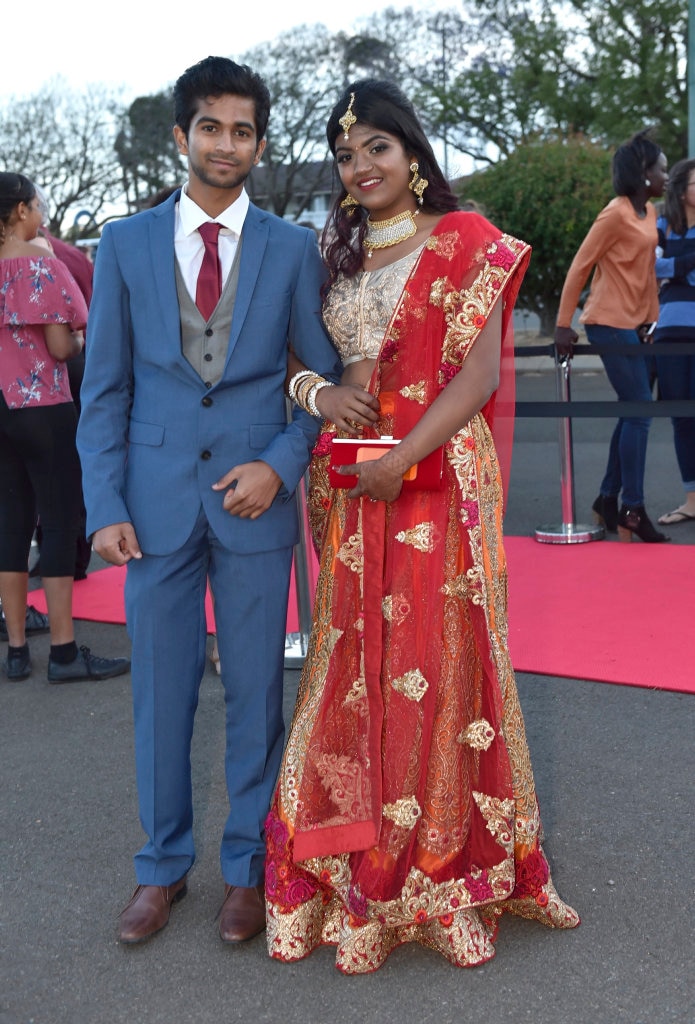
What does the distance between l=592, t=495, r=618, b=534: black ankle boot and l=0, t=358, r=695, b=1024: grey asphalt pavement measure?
7.41ft

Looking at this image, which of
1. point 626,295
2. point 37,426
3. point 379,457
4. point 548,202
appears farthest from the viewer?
point 548,202

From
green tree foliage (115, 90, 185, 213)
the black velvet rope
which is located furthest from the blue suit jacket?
green tree foliage (115, 90, 185, 213)

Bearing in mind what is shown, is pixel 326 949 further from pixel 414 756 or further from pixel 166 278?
pixel 166 278

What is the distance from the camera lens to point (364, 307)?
2736mm

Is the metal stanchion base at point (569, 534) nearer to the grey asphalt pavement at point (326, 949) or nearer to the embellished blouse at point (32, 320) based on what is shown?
the grey asphalt pavement at point (326, 949)

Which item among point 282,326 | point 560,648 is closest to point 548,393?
point 560,648

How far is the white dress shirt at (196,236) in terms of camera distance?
9.13 ft

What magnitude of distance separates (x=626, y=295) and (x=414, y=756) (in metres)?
4.71

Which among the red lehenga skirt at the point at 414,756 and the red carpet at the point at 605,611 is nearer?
the red lehenga skirt at the point at 414,756

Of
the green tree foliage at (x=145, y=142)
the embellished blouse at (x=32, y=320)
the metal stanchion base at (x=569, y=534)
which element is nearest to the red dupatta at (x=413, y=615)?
the embellished blouse at (x=32, y=320)

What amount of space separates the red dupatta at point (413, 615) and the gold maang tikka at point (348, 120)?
1.02ft

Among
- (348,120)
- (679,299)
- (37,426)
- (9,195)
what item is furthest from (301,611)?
(679,299)

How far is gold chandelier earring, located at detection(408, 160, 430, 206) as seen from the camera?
8.93ft

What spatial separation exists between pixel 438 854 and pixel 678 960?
1.96 ft
